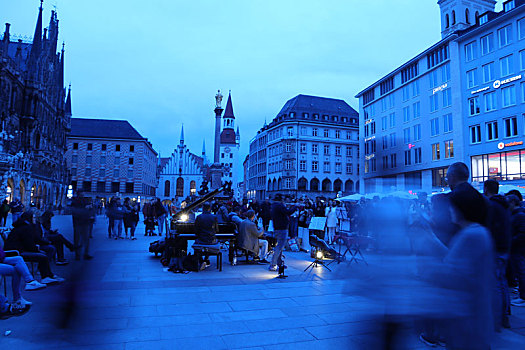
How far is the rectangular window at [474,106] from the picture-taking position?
116ft

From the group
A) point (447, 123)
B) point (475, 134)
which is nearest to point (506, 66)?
point (475, 134)

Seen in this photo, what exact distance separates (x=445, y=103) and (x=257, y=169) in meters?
58.1

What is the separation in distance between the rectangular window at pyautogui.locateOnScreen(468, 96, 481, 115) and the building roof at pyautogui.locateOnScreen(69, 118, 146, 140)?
64.0m

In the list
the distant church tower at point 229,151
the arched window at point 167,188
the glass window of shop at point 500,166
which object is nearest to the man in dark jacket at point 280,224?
the glass window of shop at point 500,166

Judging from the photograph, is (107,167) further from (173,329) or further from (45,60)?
(173,329)

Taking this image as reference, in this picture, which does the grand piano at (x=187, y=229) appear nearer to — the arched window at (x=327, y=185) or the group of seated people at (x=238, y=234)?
the group of seated people at (x=238, y=234)

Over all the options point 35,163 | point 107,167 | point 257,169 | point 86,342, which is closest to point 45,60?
point 35,163

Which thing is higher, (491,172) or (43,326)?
(491,172)

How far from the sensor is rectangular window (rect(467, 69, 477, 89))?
118 ft

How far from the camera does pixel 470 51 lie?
1441 inches

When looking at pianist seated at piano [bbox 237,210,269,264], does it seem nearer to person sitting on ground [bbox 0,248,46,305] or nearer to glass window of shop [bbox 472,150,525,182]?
A: person sitting on ground [bbox 0,248,46,305]

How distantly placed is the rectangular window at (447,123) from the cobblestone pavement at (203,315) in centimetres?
3573

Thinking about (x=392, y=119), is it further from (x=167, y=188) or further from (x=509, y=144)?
(x=167, y=188)

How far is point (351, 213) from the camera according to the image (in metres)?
16.8
